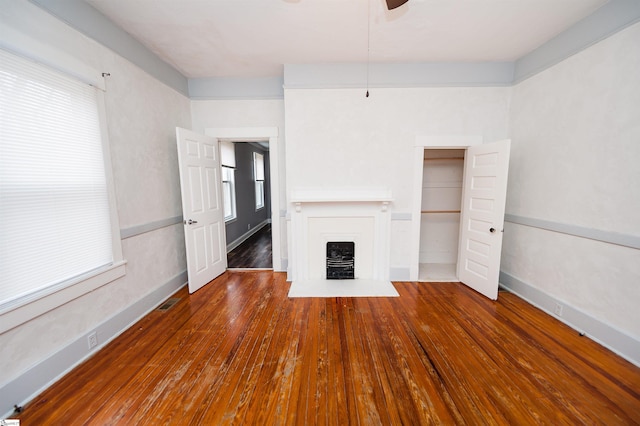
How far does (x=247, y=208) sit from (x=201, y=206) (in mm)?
3088

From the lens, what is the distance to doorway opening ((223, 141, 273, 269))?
15.4 feet

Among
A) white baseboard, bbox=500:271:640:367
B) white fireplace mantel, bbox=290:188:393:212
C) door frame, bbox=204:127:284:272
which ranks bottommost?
white baseboard, bbox=500:271:640:367

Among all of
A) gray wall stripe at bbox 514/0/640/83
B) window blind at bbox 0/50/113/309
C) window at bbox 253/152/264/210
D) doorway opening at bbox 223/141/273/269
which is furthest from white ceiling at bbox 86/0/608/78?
window at bbox 253/152/264/210

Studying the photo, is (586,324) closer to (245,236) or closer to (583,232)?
(583,232)

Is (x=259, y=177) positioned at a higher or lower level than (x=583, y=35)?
lower

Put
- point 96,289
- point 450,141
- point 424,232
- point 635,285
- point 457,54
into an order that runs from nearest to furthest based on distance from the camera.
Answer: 1. point 635,285
2. point 96,289
3. point 457,54
4. point 450,141
5. point 424,232

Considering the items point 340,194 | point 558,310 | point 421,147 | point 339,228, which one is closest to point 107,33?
point 340,194

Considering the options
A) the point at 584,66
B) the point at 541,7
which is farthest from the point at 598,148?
the point at 541,7

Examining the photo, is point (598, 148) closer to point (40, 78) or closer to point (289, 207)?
point (289, 207)

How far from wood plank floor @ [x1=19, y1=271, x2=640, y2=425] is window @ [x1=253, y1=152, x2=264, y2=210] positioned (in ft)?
16.1

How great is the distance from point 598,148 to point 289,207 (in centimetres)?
325

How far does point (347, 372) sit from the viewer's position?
5.84 ft

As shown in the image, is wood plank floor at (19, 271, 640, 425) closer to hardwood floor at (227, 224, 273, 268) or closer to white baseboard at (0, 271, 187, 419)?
white baseboard at (0, 271, 187, 419)

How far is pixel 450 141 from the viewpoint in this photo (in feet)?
10.5
